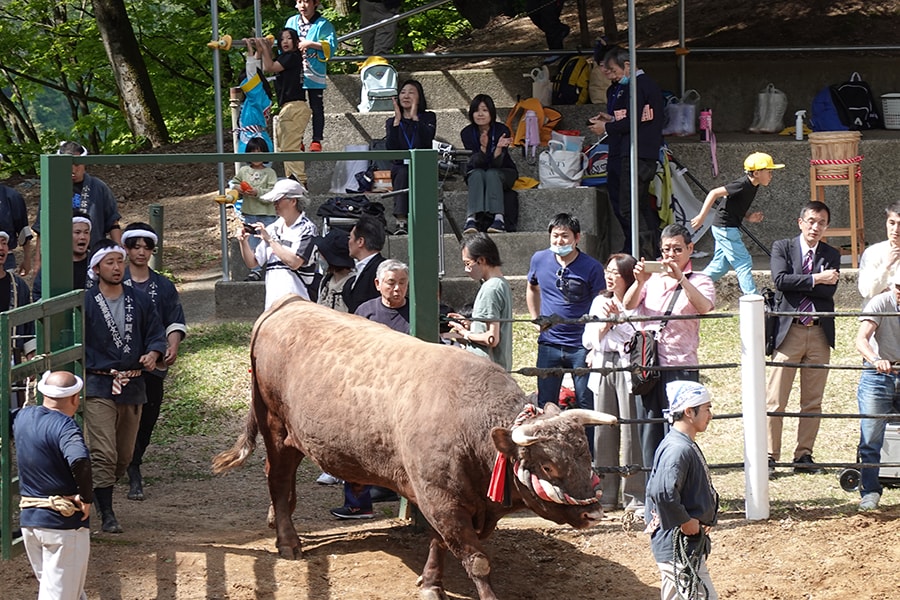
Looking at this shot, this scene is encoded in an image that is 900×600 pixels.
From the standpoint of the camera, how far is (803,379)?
8969 millimetres

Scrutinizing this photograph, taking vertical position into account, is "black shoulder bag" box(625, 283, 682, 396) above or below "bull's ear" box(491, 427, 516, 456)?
above

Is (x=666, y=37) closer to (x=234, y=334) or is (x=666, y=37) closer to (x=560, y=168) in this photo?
(x=560, y=168)

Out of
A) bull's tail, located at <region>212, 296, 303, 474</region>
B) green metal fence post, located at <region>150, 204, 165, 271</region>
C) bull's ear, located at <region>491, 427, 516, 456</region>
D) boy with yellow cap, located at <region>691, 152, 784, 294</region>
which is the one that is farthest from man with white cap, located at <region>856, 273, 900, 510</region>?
green metal fence post, located at <region>150, 204, 165, 271</region>

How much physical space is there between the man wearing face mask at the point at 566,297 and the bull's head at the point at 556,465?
235 centimetres

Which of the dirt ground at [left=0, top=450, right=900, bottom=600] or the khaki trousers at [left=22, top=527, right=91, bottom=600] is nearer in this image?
the khaki trousers at [left=22, top=527, right=91, bottom=600]

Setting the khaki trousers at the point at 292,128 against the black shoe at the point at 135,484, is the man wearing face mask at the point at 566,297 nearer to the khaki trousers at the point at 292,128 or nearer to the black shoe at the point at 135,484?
the black shoe at the point at 135,484

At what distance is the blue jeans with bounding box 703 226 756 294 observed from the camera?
1174 cm

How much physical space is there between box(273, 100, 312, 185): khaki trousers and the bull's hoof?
7.21 m

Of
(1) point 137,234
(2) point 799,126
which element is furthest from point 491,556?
(2) point 799,126

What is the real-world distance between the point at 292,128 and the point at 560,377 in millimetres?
6468

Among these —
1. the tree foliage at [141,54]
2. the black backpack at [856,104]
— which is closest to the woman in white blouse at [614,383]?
the black backpack at [856,104]

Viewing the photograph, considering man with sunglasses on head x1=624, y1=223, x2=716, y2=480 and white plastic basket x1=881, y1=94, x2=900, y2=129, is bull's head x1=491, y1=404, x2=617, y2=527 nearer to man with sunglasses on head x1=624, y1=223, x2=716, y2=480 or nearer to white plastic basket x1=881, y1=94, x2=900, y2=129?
man with sunglasses on head x1=624, y1=223, x2=716, y2=480

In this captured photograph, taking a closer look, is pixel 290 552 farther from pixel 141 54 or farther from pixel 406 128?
pixel 141 54

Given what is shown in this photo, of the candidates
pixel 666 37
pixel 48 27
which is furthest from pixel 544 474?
pixel 48 27
